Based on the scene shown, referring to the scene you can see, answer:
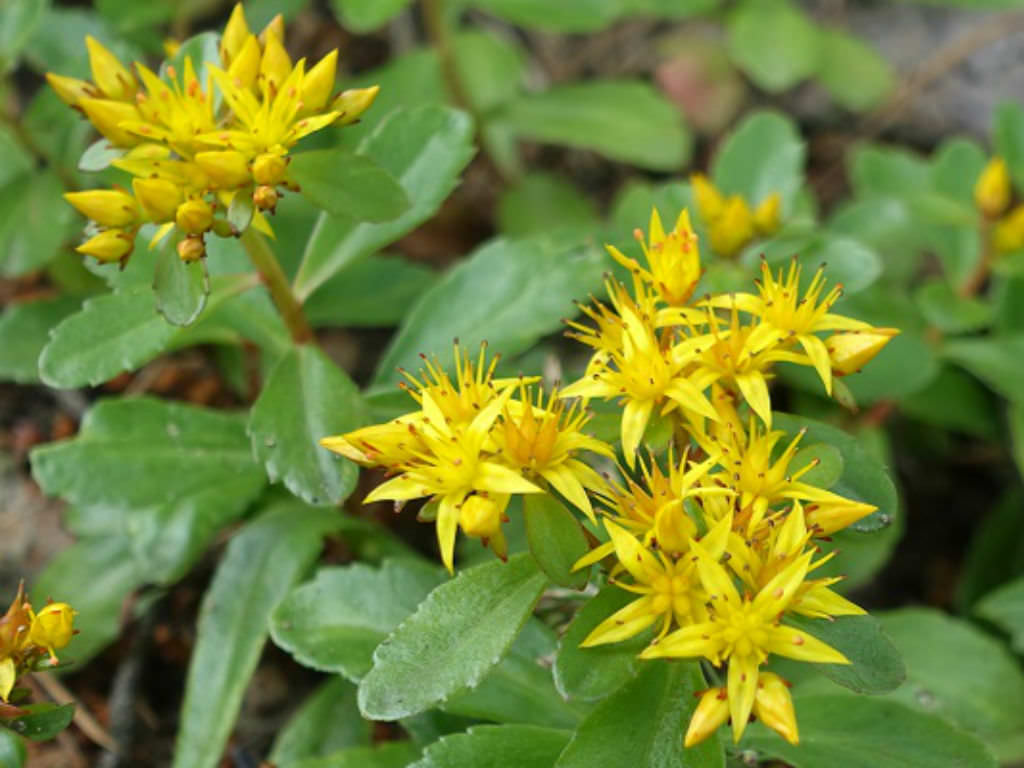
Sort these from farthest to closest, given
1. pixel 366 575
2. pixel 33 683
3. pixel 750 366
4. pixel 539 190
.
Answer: pixel 539 190, pixel 33 683, pixel 366 575, pixel 750 366

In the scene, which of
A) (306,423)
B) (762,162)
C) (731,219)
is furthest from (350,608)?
(762,162)

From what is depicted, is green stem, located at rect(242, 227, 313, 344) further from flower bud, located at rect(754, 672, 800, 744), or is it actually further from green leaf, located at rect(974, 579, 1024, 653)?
green leaf, located at rect(974, 579, 1024, 653)

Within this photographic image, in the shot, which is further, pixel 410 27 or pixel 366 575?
pixel 410 27

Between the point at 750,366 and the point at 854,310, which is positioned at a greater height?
the point at 750,366

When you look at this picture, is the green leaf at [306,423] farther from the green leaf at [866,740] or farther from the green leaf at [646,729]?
the green leaf at [866,740]

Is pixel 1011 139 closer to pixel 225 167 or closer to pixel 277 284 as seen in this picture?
pixel 277 284

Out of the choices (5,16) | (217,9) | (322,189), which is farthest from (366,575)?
(217,9)

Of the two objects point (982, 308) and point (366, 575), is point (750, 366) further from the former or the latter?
point (982, 308)

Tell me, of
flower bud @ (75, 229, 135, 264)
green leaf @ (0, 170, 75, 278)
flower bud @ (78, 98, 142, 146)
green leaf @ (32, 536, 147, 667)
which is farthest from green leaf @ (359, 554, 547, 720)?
green leaf @ (0, 170, 75, 278)
